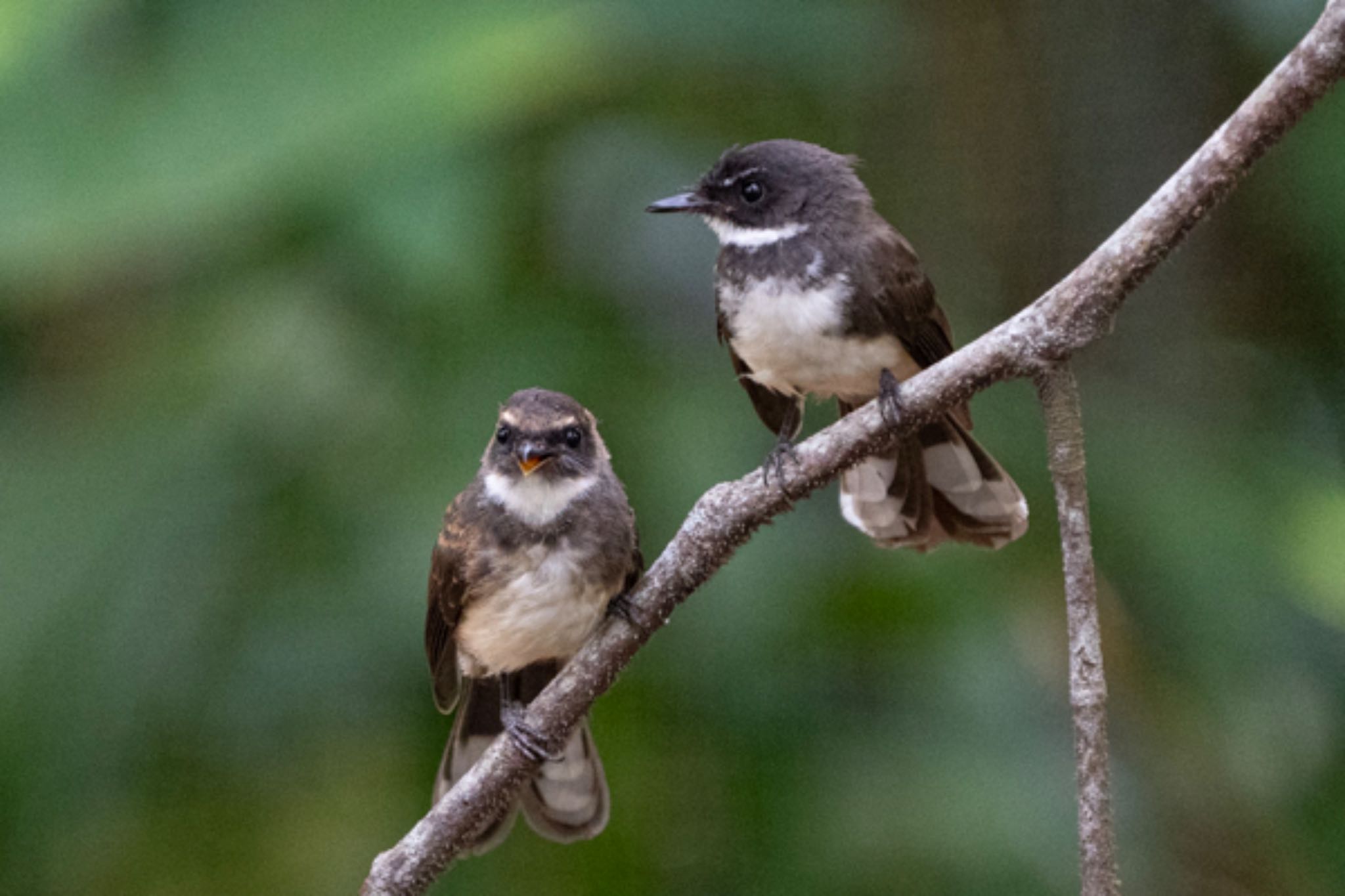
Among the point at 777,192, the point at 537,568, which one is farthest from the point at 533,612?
the point at 777,192

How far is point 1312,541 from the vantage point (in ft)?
15.7

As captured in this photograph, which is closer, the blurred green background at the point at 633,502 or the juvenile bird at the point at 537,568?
Result: the juvenile bird at the point at 537,568

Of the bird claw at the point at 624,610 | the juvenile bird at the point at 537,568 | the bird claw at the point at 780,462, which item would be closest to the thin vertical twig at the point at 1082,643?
the bird claw at the point at 780,462

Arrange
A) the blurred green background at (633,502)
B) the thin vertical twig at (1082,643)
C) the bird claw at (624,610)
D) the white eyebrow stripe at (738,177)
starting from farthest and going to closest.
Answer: the white eyebrow stripe at (738,177)
the blurred green background at (633,502)
the bird claw at (624,610)
the thin vertical twig at (1082,643)

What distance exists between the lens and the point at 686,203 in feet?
14.9

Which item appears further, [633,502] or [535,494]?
[633,502]

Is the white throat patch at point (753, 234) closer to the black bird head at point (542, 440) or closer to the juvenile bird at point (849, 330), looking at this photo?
the juvenile bird at point (849, 330)

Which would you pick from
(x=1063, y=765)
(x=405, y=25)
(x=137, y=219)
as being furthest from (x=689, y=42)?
(x=1063, y=765)

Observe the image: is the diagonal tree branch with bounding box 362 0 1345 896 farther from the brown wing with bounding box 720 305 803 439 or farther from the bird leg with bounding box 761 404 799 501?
the brown wing with bounding box 720 305 803 439

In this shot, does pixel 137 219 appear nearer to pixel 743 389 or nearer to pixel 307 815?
pixel 743 389

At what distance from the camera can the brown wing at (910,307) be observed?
14.0ft

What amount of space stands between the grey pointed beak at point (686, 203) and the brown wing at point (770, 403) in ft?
0.98

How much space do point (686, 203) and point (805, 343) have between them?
0.57m

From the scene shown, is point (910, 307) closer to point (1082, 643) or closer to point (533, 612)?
point (533, 612)
